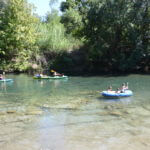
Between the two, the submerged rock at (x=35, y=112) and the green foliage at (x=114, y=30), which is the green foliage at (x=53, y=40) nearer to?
the green foliage at (x=114, y=30)

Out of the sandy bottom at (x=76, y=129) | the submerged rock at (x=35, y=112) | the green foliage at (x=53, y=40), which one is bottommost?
the sandy bottom at (x=76, y=129)

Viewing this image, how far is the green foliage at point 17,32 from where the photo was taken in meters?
34.0

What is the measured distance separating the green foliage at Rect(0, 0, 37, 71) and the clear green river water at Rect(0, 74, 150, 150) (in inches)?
581

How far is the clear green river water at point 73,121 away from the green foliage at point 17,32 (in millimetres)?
14768

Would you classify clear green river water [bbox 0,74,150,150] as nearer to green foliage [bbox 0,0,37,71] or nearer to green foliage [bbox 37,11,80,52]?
green foliage [bbox 0,0,37,71]

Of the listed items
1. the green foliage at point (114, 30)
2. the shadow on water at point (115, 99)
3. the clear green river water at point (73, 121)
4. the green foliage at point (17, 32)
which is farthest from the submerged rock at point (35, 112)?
the green foliage at point (17, 32)

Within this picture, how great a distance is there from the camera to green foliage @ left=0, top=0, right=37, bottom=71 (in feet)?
112

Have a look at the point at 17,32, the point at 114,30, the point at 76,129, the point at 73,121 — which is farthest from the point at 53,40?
the point at 76,129

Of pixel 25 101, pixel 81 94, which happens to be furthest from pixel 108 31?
pixel 25 101

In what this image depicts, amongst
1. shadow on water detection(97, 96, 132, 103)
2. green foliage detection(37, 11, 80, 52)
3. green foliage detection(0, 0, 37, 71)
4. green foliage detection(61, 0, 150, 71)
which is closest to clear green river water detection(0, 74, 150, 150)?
shadow on water detection(97, 96, 132, 103)

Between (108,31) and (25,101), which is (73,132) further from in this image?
(108,31)

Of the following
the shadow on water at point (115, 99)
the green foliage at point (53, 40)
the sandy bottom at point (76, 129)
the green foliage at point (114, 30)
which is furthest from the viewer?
the green foliage at point (53, 40)

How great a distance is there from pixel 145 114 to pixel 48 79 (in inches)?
637

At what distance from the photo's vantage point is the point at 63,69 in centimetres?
3516
